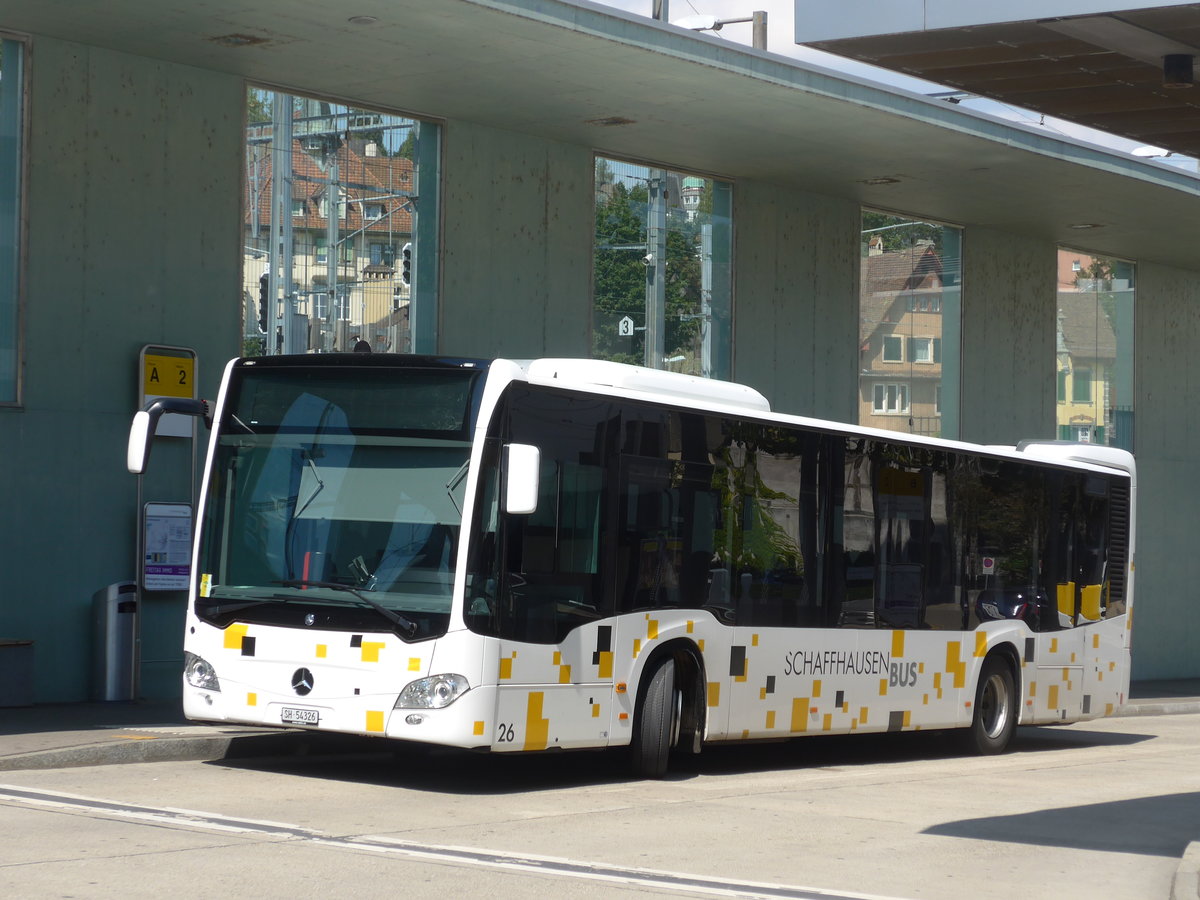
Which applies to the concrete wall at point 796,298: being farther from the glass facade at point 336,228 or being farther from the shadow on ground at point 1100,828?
the shadow on ground at point 1100,828

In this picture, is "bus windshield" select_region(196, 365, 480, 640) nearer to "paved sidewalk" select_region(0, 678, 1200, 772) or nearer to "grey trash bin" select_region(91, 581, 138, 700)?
"paved sidewalk" select_region(0, 678, 1200, 772)

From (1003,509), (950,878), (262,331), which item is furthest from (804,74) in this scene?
(950,878)

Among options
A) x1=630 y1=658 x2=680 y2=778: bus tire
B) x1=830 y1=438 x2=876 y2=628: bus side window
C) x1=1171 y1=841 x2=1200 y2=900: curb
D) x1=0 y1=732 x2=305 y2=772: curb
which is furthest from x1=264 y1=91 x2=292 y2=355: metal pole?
x1=1171 y1=841 x2=1200 y2=900: curb

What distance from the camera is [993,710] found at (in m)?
17.5

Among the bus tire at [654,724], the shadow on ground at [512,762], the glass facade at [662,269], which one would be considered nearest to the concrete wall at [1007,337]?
the glass facade at [662,269]

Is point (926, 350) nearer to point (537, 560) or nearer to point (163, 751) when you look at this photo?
point (537, 560)

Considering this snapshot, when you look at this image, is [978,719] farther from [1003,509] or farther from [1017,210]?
[1017,210]

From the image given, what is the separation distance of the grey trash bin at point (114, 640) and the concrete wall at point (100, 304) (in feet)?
0.61

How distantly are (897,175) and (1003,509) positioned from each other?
6492 millimetres

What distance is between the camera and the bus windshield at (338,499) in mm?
11469

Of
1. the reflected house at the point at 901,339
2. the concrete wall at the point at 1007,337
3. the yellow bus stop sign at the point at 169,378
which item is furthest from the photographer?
the concrete wall at the point at 1007,337

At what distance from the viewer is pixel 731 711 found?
535 inches

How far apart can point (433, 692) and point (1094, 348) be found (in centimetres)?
2108

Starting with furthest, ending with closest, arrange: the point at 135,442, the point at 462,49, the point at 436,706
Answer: the point at 462,49 → the point at 135,442 → the point at 436,706
